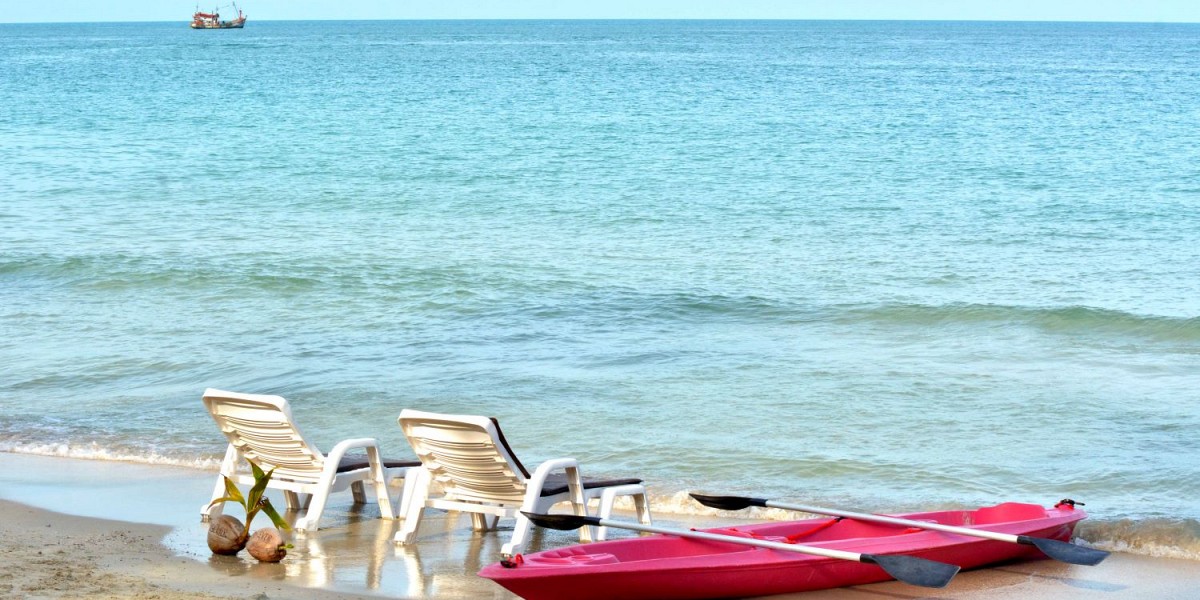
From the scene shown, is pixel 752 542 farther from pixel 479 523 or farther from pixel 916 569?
pixel 479 523

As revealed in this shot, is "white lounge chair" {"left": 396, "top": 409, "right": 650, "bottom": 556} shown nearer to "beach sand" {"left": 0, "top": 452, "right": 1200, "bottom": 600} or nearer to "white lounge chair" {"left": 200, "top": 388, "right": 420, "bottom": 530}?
"beach sand" {"left": 0, "top": 452, "right": 1200, "bottom": 600}

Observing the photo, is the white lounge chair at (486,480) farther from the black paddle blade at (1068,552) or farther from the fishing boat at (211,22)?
the fishing boat at (211,22)

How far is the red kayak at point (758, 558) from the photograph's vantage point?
20.0 ft

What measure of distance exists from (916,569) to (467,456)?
2.46m

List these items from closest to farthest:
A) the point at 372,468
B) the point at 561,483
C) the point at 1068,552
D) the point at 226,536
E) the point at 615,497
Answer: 1. the point at 1068,552
2. the point at 226,536
3. the point at 561,483
4. the point at 615,497
5. the point at 372,468

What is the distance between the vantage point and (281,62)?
3408 inches

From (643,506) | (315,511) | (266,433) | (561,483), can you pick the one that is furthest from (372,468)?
(643,506)

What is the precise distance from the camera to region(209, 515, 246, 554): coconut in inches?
276

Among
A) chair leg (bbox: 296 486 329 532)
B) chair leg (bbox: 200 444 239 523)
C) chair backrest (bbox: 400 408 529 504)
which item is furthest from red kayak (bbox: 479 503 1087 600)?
chair leg (bbox: 200 444 239 523)

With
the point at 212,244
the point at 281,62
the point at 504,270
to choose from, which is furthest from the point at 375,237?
the point at 281,62

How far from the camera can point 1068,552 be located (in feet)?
22.2

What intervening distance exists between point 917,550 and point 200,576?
370 centimetres

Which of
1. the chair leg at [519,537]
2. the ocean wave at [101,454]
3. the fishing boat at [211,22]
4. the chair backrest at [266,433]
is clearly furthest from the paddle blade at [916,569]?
the fishing boat at [211,22]

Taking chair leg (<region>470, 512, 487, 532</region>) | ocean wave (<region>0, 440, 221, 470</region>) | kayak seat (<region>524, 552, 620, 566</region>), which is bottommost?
ocean wave (<region>0, 440, 221, 470</region>)
